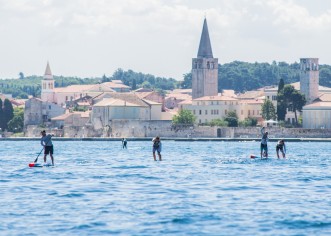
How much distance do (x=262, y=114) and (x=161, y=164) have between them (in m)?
90.4

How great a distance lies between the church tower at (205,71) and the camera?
497ft

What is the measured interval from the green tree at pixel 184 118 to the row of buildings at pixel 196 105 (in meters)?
1.35

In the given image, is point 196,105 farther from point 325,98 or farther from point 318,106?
point 318,106

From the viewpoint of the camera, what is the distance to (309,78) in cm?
14212

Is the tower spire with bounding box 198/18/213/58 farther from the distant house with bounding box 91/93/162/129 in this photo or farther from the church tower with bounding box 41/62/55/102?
the church tower with bounding box 41/62/55/102

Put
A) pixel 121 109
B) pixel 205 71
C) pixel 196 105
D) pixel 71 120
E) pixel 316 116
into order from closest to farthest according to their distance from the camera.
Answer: pixel 121 109
pixel 316 116
pixel 71 120
pixel 196 105
pixel 205 71

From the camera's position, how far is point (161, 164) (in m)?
43.6

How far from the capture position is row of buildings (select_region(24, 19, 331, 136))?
418 feet

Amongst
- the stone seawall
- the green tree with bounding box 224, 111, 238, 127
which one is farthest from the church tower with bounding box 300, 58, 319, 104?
the stone seawall

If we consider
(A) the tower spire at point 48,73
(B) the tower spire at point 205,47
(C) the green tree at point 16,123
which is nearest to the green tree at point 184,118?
(C) the green tree at point 16,123

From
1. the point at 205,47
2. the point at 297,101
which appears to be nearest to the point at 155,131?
the point at 297,101

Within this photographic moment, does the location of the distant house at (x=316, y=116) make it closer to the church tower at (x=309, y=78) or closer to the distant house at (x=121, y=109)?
the church tower at (x=309, y=78)

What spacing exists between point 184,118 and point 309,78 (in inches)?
823

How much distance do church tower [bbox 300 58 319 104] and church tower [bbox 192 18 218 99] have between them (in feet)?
42.6
